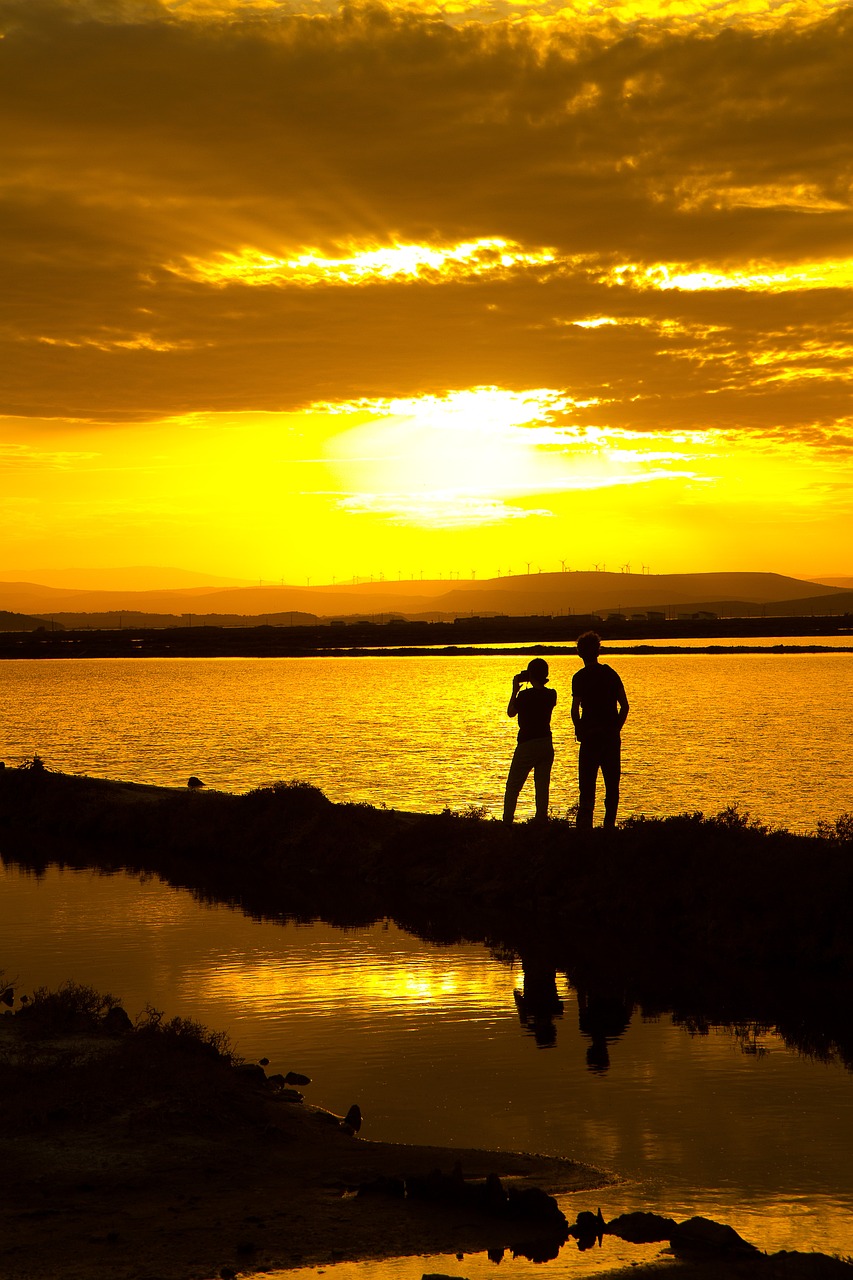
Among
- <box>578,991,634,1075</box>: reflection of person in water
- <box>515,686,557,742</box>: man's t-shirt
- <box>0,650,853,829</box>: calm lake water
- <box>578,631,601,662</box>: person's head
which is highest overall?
<box>578,631,601,662</box>: person's head

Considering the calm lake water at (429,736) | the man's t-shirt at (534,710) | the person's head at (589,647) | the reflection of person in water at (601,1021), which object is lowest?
the calm lake water at (429,736)

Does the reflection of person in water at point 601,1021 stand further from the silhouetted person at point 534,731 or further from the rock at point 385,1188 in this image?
the silhouetted person at point 534,731

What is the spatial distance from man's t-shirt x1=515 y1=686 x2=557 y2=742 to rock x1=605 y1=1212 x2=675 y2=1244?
408 inches

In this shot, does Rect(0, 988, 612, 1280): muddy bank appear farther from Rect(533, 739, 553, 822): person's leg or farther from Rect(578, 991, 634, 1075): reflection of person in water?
Rect(533, 739, 553, 822): person's leg

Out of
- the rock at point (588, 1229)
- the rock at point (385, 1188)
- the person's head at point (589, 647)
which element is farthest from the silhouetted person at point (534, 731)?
the rock at point (588, 1229)

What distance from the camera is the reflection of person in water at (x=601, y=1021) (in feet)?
35.3

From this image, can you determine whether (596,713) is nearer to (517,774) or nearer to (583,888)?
(583,888)

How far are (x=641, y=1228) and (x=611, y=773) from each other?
990cm

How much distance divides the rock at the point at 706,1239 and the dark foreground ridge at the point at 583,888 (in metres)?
4.12

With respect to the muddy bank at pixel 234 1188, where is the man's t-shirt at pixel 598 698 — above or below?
above

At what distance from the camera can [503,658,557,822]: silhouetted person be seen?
17578mm

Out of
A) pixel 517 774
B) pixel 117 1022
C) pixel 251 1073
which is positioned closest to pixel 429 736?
pixel 517 774

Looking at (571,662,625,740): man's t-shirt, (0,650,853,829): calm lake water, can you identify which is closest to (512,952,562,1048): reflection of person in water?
(571,662,625,740): man's t-shirt

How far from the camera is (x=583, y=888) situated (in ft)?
54.7
